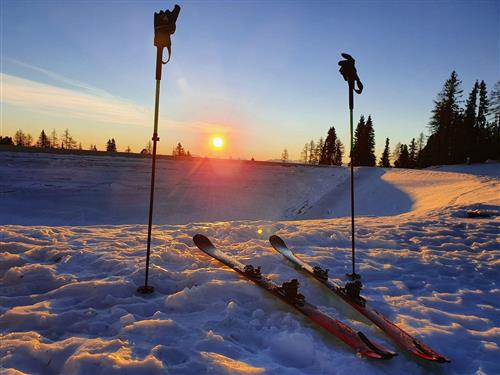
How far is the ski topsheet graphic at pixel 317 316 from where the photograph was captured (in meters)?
3.59

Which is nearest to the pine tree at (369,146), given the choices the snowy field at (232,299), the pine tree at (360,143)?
the pine tree at (360,143)

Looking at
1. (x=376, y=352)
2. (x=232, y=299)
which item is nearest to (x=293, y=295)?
(x=232, y=299)

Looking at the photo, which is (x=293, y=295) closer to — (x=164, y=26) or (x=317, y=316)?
(x=317, y=316)

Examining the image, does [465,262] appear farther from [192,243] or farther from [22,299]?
[22,299]

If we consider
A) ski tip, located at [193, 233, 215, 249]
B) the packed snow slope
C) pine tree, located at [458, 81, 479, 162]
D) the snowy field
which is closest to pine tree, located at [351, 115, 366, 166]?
pine tree, located at [458, 81, 479, 162]

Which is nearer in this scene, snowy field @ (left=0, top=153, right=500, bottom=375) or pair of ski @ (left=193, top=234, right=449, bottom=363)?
snowy field @ (left=0, top=153, right=500, bottom=375)

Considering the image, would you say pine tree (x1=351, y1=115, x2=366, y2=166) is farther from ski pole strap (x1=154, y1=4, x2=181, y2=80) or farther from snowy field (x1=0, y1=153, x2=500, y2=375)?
ski pole strap (x1=154, y1=4, x2=181, y2=80)

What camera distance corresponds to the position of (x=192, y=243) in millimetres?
7652

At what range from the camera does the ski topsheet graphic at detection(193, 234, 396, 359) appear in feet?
11.8

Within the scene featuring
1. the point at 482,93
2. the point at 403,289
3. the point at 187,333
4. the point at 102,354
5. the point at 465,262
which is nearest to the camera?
the point at 102,354

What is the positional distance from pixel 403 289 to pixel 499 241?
4301 millimetres

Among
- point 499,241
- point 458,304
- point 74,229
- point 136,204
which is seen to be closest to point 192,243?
point 74,229

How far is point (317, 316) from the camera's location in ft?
13.7

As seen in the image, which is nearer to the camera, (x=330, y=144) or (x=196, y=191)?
(x=196, y=191)
